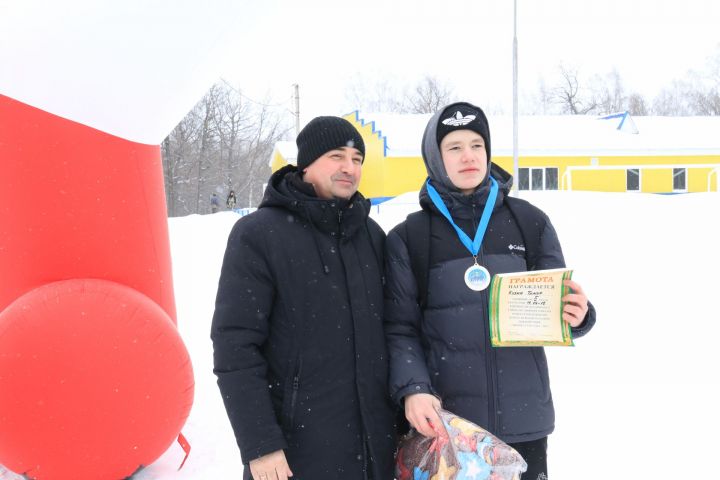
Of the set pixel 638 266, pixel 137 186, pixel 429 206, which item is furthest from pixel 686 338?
pixel 137 186

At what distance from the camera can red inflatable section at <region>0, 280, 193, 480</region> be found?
2.88m

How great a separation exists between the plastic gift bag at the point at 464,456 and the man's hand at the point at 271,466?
0.43 meters

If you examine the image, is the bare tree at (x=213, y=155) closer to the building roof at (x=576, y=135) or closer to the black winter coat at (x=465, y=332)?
the building roof at (x=576, y=135)

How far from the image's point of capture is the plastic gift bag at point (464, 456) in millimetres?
1830

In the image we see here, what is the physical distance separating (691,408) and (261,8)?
388 centimetres

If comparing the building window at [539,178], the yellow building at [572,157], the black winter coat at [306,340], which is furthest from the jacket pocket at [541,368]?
the building window at [539,178]

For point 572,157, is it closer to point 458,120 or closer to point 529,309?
point 458,120

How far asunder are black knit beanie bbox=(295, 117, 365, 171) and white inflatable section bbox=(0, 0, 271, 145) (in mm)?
907

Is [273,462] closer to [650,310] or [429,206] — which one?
Answer: [429,206]

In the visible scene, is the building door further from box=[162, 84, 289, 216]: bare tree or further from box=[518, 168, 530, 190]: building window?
box=[162, 84, 289, 216]: bare tree

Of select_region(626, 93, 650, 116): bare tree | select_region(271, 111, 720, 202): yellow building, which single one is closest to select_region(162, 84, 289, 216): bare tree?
select_region(271, 111, 720, 202): yellow building

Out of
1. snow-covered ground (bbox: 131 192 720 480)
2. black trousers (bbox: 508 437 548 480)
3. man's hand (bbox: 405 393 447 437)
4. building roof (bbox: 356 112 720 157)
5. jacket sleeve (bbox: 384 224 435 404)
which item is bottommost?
snow-covered ground (bbox: 131 192 720 480)

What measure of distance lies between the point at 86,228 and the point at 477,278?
6.80ft

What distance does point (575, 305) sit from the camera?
1.95m
